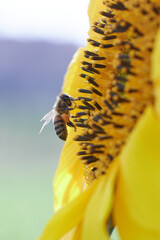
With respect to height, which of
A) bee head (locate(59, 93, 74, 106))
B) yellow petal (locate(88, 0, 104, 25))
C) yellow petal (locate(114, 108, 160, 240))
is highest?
yellow petal (locate(88, 0, 104, 25))

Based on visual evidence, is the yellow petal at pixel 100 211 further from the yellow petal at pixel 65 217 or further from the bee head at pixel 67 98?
the bee head at pixel 67 98

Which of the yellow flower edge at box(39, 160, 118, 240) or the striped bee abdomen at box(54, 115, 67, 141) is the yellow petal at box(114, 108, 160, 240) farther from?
the striped bee abdomen at box(54, 115, 67, 141)

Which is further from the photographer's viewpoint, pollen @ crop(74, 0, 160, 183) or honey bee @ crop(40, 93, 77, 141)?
honey bee @ crop(40, 93, 77, 141)

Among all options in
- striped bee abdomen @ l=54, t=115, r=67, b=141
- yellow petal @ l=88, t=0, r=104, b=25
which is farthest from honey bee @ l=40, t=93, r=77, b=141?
→ yellow petal @ l=88, t=0, r=104, b=25

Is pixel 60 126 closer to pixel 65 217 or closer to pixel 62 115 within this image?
pixel 62 115

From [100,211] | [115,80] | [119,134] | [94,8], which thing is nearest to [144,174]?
[100,211]

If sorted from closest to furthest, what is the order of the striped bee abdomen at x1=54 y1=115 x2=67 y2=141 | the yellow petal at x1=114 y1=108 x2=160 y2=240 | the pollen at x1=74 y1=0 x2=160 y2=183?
the yellow petal at x1=114 y1=108 x2=160 y2=240, the pollen at x1=74 y1=0 x2=160 y2=183, the striped bee abdomen at x1=54 y1=115 x2=67 y2=141
